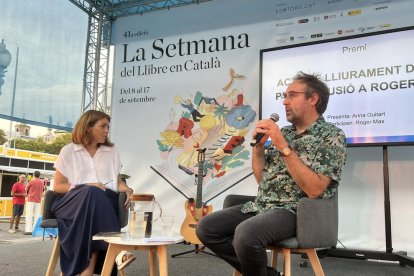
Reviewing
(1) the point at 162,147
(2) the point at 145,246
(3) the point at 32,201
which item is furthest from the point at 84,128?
(3) the point at 32,201

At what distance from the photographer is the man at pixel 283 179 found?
147cm

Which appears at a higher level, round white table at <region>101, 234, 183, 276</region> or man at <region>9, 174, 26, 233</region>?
round white table at <region>101, 234, 183, 276</region>

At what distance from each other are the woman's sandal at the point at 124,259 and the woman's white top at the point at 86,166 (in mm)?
585

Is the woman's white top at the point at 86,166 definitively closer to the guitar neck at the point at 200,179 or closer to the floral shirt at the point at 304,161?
the floral shirt at the point at 304,161

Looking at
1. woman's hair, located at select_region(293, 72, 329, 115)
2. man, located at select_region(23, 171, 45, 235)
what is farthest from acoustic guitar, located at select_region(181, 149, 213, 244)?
man, located at select_region(23, 171, 45, 235)

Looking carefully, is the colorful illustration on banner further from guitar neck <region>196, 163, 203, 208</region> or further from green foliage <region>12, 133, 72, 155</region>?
green foliage <region>12, 133, 72, 155</region>

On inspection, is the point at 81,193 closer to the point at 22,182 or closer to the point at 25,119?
the point at 25,119

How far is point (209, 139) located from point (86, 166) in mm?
2023

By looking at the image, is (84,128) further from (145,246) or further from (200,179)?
(200,179)

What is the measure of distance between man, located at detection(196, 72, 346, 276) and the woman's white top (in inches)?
33.6

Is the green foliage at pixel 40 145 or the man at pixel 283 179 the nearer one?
the man at pixel 283 179

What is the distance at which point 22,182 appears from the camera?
679 cm

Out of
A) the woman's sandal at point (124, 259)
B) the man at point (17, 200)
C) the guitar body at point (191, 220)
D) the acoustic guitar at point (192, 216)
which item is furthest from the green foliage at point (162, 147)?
the man at point (17, 200)

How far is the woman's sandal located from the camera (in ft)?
5.44
